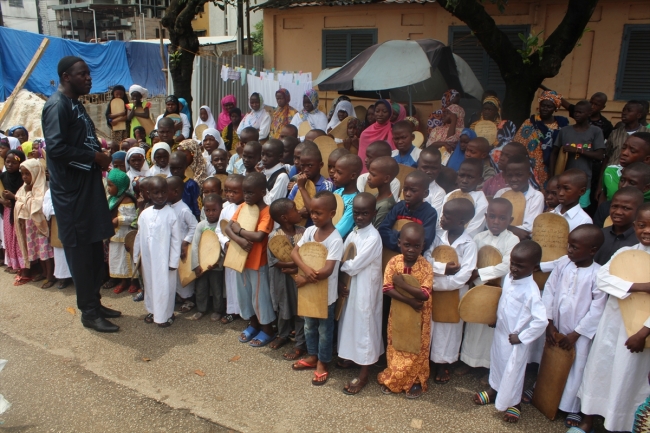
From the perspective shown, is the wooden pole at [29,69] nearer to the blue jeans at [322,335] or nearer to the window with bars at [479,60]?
the blue jeans at [322,335]

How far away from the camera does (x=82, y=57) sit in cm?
1781

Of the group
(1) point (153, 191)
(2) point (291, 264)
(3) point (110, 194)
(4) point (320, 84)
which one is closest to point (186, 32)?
(4) point (320, 84)

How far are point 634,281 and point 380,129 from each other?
333cm

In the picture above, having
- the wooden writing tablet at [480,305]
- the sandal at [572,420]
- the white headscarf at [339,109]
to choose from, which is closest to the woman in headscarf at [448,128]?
the white headscarf at [339,109]

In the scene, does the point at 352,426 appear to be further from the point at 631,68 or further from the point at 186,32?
the point at 186,32

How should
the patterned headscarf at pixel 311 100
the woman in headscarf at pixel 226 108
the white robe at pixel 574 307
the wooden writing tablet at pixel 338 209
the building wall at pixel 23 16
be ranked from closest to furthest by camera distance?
the white robe at pixel 574 307 < the wooden writing tablet at pixel 338 209 < the patterned headscarf at pixel 311 100 < the woman in headscarf at pixel 226 108 < the building wall at pixel 23 16

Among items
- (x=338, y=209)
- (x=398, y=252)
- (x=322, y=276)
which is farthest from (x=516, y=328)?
(x=338, y=209)

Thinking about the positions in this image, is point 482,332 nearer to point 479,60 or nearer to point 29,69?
point 479,60

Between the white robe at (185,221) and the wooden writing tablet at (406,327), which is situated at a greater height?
the white robe at (185,221)

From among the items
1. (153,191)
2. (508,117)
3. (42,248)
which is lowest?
(42,248)

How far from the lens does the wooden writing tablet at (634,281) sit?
2.81m

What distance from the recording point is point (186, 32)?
32.8 feet

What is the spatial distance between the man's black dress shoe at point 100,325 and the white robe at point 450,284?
2.81 metres

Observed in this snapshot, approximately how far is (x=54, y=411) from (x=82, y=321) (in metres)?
1.27
